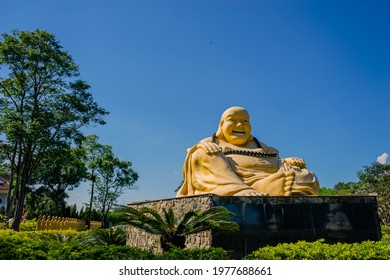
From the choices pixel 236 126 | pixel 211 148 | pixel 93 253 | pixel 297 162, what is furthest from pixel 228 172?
pixel 93 253

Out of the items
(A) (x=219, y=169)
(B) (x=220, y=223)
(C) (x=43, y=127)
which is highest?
(C) (x=43, y=127)

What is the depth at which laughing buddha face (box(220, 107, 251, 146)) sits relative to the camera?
1060 centimetres

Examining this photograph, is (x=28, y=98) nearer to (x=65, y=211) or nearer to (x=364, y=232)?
(x=364, y=232)

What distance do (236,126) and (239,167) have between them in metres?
1.39

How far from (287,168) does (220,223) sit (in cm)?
318

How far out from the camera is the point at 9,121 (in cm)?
1558

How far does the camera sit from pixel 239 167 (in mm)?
9695

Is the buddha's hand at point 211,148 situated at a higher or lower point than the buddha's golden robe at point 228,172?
higher

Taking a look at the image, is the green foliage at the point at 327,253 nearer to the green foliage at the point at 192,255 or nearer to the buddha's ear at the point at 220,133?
the green foliage at the point at 192,255

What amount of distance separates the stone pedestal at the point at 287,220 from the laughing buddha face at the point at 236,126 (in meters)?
2.65

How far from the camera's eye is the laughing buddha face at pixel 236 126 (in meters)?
10.6

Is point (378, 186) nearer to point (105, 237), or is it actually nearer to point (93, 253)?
point (105, 237)

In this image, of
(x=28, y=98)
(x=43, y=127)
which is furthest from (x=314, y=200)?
(x=28, y=98)

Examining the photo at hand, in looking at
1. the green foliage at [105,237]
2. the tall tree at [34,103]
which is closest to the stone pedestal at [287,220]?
the green foliage at [105,237]
